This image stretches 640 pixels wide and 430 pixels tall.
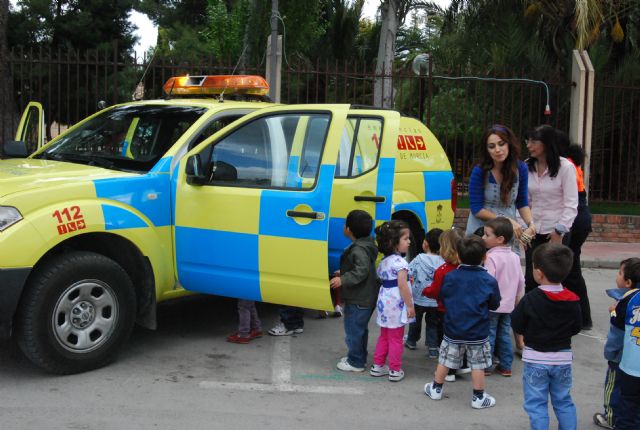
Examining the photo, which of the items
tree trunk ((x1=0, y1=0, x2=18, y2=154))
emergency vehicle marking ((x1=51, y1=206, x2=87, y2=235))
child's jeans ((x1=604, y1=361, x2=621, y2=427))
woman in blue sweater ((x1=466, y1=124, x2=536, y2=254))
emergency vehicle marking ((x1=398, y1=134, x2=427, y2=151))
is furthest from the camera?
tree trunk ((x1=0, y1=0, x2=18, y2=154))

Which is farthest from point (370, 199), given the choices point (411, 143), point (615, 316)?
point (615, 316)

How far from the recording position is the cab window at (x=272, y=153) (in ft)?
16.9

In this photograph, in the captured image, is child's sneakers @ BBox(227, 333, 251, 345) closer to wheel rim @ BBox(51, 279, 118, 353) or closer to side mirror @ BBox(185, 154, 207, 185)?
wheel rim @ BBox(51, 279, 118, 353)

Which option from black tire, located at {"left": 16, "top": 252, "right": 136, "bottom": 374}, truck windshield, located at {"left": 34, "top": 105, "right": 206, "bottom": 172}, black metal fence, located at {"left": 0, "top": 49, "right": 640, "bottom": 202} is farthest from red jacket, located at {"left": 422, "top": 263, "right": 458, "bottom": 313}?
black metal fence, located at {"left": 0, "top": 49, "right": 640, "bottom": 202}

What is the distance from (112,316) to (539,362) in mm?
2667

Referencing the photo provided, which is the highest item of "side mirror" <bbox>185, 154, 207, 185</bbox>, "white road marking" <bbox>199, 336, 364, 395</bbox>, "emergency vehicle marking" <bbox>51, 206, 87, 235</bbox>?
"side mirror" <bbox>185, 154, 207, 185</bbox>

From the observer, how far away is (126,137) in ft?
19.4

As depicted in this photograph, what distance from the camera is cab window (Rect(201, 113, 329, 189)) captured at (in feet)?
16.9

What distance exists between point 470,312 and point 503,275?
2.51ft

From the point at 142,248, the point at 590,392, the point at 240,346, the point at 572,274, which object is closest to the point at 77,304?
the point at 142,248

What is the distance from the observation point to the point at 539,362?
3.90 meters

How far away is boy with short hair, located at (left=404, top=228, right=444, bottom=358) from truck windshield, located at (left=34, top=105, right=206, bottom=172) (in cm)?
198

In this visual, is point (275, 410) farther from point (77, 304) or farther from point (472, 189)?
point (472, 189)

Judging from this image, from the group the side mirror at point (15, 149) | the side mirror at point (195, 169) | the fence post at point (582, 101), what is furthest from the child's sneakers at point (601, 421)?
the fence post at point (582, 101)
